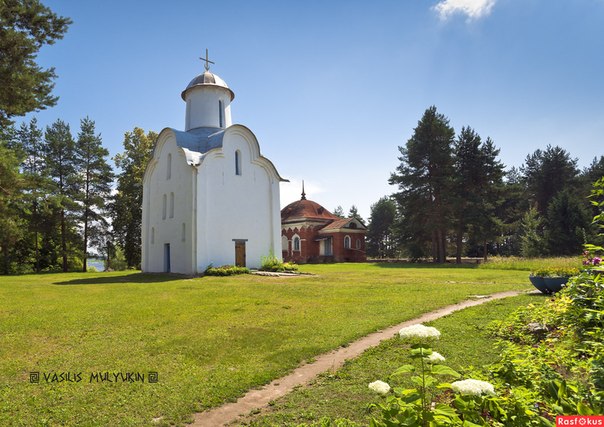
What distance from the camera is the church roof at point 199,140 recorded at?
2422 cm

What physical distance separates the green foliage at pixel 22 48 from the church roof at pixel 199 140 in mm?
12037

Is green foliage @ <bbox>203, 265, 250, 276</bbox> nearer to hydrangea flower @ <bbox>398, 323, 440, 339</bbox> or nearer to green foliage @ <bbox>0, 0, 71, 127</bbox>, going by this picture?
green foliage @ <bbox>0, 0, 71, 127</bbox>

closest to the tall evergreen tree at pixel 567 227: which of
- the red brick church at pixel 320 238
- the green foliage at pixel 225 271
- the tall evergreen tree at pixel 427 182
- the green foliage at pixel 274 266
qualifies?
the tall evergreen tree at pixel 427 182

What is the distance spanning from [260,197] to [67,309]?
611 inches

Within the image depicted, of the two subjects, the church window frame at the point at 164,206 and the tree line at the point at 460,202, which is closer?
the church window frame at the point at 164,206

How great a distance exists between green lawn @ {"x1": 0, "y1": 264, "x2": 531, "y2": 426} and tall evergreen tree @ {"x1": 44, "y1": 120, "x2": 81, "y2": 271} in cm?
2182

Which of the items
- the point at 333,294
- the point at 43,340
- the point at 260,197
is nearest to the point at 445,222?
the point at 260,197

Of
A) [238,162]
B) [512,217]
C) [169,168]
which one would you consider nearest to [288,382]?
[238,162]

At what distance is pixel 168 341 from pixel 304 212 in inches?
1467

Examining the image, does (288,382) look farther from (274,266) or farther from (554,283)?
(274,266)

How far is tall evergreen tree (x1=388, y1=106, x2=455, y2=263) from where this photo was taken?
1433 inches

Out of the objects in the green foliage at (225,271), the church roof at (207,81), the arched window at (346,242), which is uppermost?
the church roof at (207,81)

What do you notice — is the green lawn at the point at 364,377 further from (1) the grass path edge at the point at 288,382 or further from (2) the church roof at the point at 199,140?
(2) the church roof at the point at 199,140

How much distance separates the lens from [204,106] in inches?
1083
